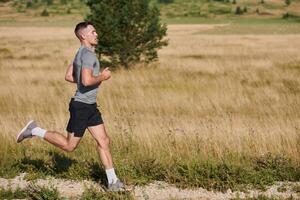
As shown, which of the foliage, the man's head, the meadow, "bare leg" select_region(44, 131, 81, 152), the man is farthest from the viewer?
the meadow

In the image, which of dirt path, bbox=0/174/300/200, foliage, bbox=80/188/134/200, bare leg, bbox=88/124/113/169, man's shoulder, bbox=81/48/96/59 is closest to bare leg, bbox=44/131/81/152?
bare leg, bbox=88/124/113/169

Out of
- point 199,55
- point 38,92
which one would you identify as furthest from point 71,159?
point 199,55

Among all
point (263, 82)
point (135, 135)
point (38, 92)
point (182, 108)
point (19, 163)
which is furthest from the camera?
point (263, 82)

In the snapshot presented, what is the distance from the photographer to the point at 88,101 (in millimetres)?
6113

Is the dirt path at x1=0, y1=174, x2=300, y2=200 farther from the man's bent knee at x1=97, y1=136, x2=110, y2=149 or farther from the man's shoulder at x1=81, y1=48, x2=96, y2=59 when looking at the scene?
the man's shoulder at x1=81, y1=48, x2=96, y2=59

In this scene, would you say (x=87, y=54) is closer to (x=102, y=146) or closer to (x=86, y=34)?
(x=86, y=34)

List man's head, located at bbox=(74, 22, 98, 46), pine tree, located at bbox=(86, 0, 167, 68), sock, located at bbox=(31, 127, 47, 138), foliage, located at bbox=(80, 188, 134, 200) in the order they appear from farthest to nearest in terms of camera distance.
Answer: pine tree, located at bbox=(86, 0, 167, 68) → sock, located at bbox=(31, 127, 47, 138) → man's head, located at bbox=(74, 22, 98, 46) → foliage, located at bbox=(80, 188, 134, 200)

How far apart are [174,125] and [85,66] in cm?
503

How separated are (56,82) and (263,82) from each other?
7455mm

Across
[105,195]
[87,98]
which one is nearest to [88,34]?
[87,98]

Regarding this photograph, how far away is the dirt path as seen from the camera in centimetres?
599

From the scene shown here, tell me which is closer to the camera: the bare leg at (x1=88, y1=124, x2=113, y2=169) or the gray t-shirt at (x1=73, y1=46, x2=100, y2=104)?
the gray t-shirt at (x1=73, y1=46, x2=100, y2=104)

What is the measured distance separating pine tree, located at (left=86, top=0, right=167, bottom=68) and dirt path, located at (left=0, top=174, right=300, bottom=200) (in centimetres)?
1482

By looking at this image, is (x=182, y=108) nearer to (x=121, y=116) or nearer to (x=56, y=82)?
(x=121, y=116)
